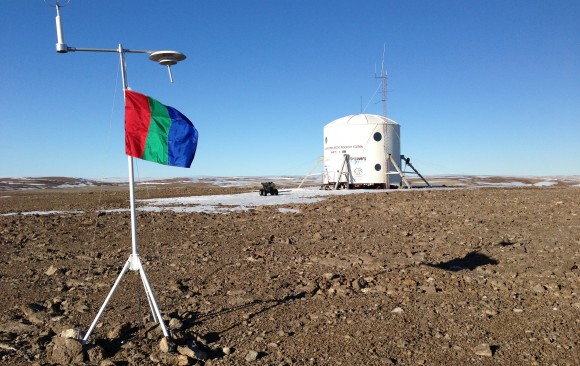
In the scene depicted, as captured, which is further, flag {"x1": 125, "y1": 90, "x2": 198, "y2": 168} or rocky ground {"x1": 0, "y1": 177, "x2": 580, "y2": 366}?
flag {"x1": 125, "y1": 90, "x2": 198, "y2": 168}

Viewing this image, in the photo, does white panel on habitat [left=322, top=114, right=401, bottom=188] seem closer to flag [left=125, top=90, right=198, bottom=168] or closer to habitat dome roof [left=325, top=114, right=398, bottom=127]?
habitat dome roof [left=325, top=114, right=398, bottom=127]

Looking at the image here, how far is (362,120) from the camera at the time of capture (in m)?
30.5

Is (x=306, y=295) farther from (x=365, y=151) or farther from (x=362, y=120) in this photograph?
(x=362, y=120)

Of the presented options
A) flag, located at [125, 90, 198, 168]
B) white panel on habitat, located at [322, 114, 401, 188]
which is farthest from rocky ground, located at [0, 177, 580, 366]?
white panel on habitat, located at [322, 114, 401, 188]

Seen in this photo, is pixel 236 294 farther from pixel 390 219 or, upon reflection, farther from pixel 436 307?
pixel 390 219

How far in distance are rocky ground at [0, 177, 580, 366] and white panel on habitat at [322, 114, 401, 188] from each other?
696 inches

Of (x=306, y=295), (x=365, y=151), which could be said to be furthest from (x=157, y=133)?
(x=365, y=151)

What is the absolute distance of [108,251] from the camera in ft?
32.4

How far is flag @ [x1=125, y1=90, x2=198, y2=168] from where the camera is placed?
15.9ft

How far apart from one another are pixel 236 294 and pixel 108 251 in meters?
4.80

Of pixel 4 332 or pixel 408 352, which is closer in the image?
pixel 408 352

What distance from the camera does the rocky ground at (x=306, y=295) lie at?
4.52m

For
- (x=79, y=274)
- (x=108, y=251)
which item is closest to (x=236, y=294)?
(x=79, y=274)

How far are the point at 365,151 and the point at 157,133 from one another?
2566cm
